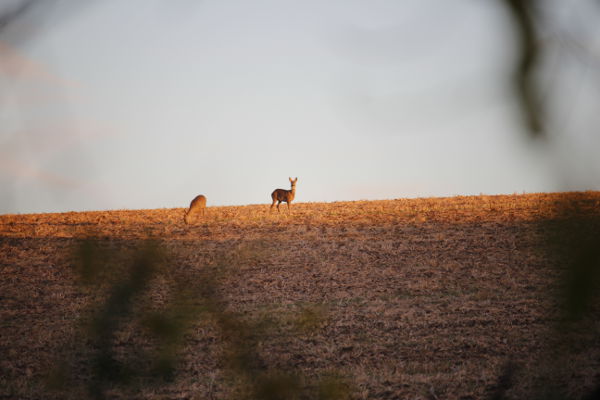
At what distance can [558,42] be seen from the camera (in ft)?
1.26

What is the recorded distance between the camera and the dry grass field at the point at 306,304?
447 mm

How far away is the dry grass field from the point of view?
1.47ft

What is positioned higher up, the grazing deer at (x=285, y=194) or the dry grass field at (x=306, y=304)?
the grazing deer at (x=285, y=194)

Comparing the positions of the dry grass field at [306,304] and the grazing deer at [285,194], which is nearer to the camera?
the dry grass field at [306,304]

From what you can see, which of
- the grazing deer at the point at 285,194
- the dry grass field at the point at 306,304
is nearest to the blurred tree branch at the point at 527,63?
the dry grass field at the point at 306,304

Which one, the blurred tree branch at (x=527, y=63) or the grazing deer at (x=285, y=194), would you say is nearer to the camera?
the blurred tree branch at (x=527, y=63)

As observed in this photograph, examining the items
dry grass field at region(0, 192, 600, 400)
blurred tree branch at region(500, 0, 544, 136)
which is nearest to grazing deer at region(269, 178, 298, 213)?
dry grass field at region(0, 192, 600, 400)

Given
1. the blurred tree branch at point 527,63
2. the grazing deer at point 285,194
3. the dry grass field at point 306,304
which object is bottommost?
the dry grass field at point 306,304

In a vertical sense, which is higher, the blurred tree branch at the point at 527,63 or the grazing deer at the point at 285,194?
the grazing deer at the point at 285,194

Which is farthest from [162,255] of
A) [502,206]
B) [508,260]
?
[502,206]

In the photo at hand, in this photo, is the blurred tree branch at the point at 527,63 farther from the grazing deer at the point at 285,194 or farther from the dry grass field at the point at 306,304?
the grazing deer at the point at 285,194

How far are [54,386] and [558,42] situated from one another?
0.56 meters

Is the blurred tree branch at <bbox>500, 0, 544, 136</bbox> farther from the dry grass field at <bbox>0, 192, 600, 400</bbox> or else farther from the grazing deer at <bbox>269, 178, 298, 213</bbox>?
the grazing deer at <bbox>269, 178, 298, 213</bbox>

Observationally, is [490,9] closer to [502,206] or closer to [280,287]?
[280,287]
